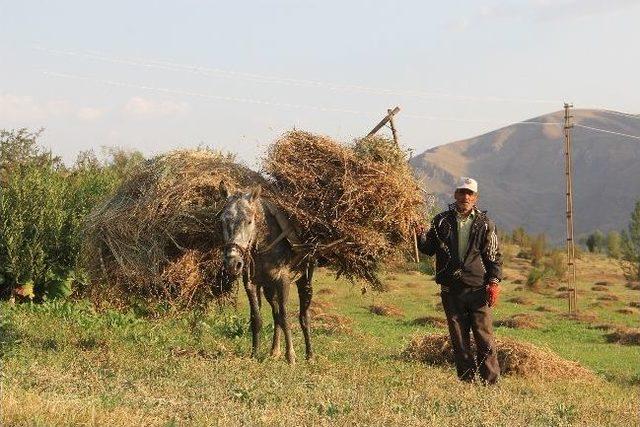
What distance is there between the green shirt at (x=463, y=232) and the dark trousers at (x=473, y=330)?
1.61 feet

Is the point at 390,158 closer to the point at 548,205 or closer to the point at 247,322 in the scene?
the point at 247,322

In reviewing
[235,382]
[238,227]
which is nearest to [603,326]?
[238,227]

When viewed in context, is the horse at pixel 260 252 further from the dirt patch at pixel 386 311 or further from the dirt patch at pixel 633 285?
the dirt patch at pixel 633 285

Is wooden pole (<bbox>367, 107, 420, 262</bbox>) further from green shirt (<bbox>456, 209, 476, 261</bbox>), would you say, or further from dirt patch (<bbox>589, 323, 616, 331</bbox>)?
dirt patch (<bbox>589, 323, 616, 331</bbox>)

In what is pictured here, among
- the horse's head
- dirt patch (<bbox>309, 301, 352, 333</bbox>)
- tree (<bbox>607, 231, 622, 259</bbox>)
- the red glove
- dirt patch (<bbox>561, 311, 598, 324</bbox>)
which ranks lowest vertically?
dirt patch (<bbox>561, 311, 598, 324</bbox>)

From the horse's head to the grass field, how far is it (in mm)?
1296

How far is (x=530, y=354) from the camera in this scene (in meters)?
13.5

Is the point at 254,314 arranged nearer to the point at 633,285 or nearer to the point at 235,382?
the point at 235,382

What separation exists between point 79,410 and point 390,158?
644 centimetres

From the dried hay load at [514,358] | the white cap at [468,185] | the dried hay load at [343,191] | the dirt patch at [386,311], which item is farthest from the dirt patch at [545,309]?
the white cap at [468,185]

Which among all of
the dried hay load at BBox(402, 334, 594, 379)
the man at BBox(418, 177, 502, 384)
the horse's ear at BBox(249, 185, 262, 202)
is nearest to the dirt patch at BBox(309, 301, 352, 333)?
the dried hay load at BBox(402, 334, 594, 379)

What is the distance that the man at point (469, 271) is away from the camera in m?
10.9

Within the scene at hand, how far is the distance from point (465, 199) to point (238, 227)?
286 cm

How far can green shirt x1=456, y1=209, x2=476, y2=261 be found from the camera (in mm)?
10914
